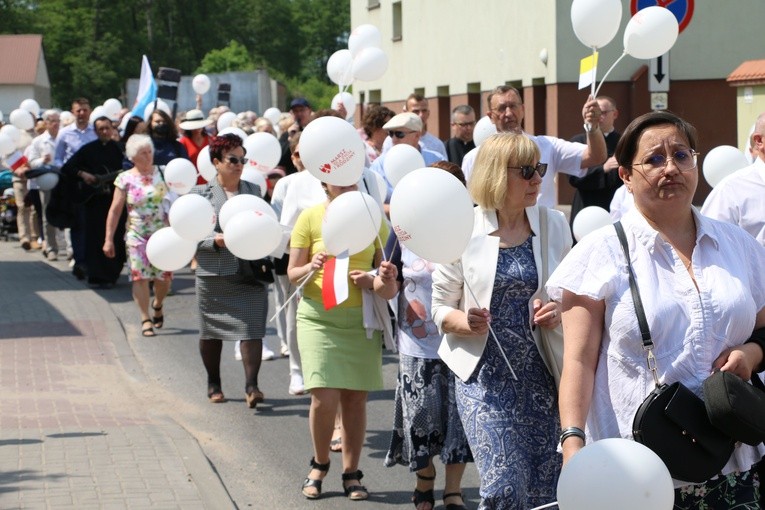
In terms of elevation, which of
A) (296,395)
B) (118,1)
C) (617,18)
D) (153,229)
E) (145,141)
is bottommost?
(296,395)

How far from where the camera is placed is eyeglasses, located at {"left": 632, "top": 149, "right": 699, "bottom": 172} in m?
3.82

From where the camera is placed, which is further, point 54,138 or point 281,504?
point 54,138

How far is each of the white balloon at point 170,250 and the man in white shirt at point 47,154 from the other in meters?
10.2

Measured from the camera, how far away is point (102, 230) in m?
16.0

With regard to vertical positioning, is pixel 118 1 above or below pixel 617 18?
above

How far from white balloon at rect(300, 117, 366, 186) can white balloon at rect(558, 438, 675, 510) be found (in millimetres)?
3356

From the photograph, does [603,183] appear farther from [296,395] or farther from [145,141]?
[145,141]

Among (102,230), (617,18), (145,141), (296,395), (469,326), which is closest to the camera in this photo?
(469,326)

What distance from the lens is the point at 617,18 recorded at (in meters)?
8.08

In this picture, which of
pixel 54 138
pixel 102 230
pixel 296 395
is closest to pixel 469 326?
pixel 296 395

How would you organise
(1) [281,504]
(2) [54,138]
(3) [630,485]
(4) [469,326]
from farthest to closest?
1. (2) [54,138]
2. (1) [281,504]
3. (4) [469,326]
4. (3) [630,485]

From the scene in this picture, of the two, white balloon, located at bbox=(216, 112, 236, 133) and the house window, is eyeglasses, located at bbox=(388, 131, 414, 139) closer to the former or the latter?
white balloon, located at bbox=(216, 112, 236, 133)

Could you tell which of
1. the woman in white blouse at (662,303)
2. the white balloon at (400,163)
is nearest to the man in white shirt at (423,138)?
the white balloon at (400,163)

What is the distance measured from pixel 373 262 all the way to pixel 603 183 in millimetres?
3199
